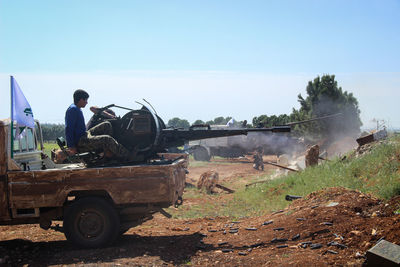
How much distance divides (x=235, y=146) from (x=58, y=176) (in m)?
28.8

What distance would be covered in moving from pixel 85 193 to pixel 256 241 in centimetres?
286

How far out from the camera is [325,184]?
1009cm

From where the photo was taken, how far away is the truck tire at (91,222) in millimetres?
6121

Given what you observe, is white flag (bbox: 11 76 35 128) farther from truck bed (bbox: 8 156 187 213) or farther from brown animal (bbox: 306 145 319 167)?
brown animal (bbox: 306 145 319 167)

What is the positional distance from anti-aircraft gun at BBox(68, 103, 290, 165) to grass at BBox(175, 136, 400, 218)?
2906 millimetres

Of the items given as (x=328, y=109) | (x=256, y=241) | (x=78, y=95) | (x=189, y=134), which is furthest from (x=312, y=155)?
(x=328, y=109)

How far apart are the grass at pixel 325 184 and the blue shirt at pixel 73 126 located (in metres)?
4.15

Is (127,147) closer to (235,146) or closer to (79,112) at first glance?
(79,112)

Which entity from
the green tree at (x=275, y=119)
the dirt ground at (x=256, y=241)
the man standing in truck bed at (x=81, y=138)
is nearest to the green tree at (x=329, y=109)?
the green tree at (x=275, y=119)

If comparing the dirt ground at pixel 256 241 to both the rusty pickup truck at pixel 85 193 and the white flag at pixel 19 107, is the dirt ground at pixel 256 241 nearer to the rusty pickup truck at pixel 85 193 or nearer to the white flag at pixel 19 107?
the rusty pickup truck at pixel 85 193

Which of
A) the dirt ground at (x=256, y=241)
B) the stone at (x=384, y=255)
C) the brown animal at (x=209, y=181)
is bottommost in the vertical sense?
the brown animal at (x=209, y=181)

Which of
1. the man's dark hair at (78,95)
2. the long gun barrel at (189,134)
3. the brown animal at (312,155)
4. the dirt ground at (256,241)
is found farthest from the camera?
the brown animal at (312,155)

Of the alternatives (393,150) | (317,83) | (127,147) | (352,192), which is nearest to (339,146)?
(317,83)

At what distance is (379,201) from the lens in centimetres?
664
